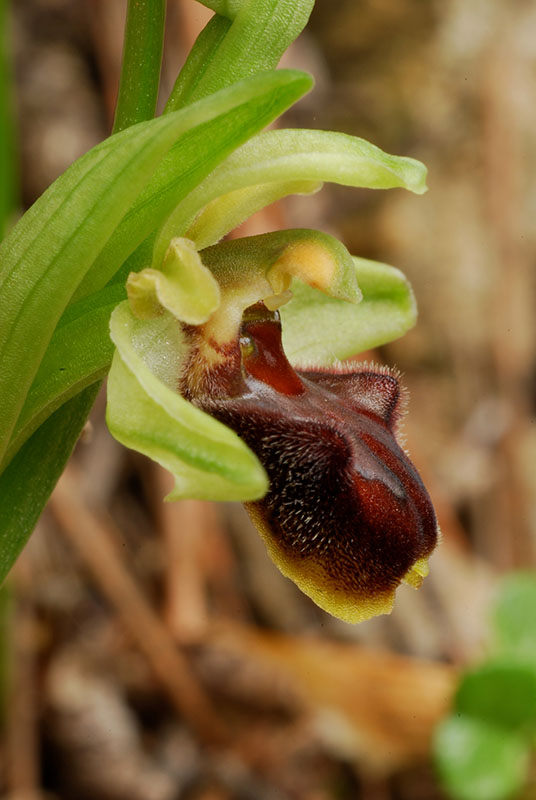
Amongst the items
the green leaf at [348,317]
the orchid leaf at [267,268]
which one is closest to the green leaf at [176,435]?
the orchid leaf at [267,268]

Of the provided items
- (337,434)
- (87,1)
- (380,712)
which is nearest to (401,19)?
(87,1)

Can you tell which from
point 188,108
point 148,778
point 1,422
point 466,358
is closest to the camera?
point 188,108

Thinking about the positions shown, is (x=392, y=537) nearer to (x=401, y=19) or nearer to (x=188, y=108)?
(x=188, y=108)

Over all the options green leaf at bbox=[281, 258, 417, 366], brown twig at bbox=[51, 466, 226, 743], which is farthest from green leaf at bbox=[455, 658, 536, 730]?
green leaf at bbox=[281, 258, 417, 366]

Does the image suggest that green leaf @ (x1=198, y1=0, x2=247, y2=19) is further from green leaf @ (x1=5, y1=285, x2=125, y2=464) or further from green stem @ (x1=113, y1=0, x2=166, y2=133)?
green leaf @ (x1=5, y1=285, x2=125, y2=464)

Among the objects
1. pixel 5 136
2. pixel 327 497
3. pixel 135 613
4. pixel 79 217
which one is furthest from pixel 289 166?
pixel 135 613

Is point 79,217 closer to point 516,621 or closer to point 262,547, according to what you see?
point 516,621

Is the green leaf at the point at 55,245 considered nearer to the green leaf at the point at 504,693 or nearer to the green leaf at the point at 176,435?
the green leaf at the point at 176,435
